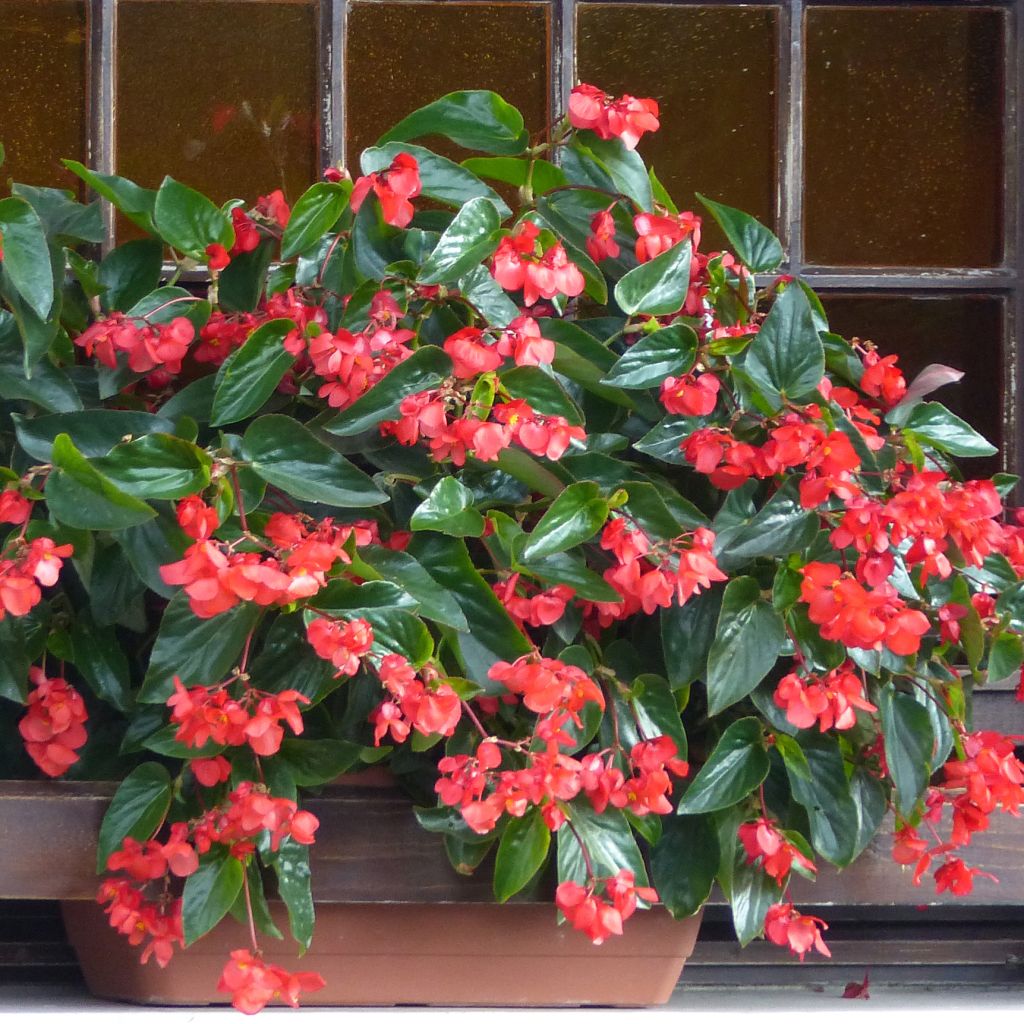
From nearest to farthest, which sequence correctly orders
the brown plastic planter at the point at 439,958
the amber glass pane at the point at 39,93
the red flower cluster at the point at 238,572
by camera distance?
1. the red flower cluster at the point at 238,572
2. the brown plastic planter at the point at 439,958
3. the amber glass pane at the point at 39,93

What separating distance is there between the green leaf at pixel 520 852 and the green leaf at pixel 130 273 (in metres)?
0.44

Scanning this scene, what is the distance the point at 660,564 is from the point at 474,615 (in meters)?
0.12

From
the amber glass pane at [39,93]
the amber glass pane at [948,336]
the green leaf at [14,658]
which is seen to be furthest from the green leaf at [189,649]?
the amber glass pane at [948,336]

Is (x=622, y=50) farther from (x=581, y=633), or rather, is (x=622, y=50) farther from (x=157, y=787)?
(x=157, y=787)

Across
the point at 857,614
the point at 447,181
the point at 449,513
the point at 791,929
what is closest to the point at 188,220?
the point at 447,181

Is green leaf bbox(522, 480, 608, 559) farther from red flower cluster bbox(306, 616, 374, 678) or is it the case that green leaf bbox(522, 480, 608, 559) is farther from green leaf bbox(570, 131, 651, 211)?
green leaf bbox(570, 131, 651, 211)

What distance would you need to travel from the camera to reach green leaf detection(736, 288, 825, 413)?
725 mm

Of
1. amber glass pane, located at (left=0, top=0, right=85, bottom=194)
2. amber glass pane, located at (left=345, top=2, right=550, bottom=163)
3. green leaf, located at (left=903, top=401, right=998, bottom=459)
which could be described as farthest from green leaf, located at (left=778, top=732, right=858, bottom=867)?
amber glass pane, located at (left=0, top=0, right=85, bottom=194)

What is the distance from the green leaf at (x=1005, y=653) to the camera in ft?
2.55

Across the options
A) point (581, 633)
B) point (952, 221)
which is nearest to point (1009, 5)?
point (952, 221)

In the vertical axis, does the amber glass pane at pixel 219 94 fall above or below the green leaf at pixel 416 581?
above

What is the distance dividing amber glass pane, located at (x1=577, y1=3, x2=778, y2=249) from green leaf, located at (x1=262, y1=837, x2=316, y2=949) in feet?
2.15

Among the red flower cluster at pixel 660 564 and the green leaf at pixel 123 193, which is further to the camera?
the green leaf at pixel 123 193

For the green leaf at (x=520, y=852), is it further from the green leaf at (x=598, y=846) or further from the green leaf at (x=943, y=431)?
the green leaf at (x=943, y=431)
